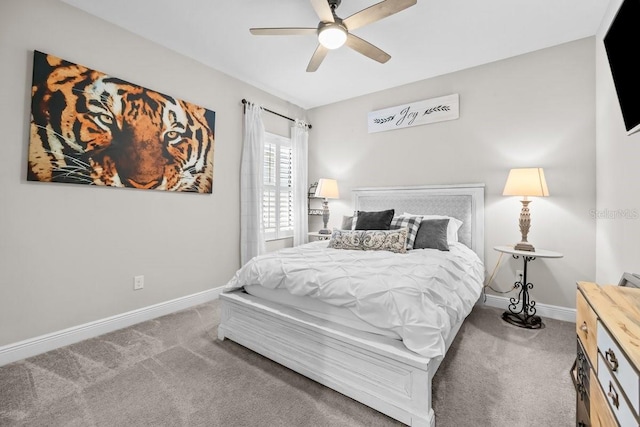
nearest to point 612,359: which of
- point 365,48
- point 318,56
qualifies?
point 365,48

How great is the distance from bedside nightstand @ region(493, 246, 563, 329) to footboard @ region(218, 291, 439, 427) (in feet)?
5.46

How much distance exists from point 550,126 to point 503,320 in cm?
203

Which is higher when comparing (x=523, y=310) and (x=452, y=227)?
(x=452, y=227)

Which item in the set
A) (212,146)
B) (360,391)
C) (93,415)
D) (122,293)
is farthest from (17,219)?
(360,391)

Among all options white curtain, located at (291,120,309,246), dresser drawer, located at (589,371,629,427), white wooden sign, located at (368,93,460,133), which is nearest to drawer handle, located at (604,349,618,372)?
dresser drawer, located at (589,371,629,427)

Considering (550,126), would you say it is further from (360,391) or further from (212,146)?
(212,146)

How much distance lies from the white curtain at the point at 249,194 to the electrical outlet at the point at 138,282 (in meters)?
1.16

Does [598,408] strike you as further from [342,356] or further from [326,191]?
[326,191]

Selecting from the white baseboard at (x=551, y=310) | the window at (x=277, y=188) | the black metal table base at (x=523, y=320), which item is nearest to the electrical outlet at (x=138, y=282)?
the window at (x=277, y=188)

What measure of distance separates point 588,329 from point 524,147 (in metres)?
2.46

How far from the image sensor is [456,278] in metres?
2.02

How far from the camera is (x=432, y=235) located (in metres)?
2.76

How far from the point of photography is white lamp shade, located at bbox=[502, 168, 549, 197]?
2535mm

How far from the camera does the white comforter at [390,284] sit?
4.63ft
